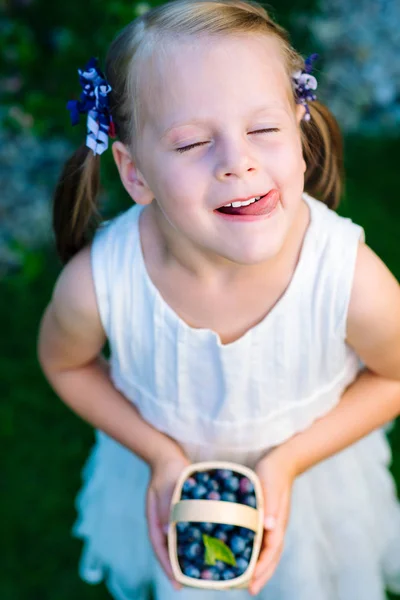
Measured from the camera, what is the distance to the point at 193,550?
1.55 m

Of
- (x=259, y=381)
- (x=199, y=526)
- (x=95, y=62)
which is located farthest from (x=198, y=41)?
(x=199, y=526)

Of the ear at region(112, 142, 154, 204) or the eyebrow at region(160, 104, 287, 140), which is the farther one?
the ear at region(112, 142, 154, 204)

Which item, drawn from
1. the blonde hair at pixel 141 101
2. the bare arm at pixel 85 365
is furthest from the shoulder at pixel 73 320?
the blonde hair at pixel 141 101

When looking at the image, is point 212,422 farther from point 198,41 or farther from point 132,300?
point 198,41

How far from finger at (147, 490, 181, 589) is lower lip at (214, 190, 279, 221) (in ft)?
2.35

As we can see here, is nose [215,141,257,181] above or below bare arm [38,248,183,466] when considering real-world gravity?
above

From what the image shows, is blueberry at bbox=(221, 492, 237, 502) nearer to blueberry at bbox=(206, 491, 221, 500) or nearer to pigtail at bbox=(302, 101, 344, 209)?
blueberry at bbox=(206, 491, 221, 500)

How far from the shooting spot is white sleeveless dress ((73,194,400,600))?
1.62 meters

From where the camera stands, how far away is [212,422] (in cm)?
175

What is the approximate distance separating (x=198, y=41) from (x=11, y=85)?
2.50m

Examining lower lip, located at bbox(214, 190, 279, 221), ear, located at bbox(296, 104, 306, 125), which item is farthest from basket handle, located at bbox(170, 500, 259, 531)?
ear, located at bbox(296, 104, 306, 125)

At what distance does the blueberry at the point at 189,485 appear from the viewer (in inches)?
62.7

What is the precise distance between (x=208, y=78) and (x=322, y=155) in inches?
19.8

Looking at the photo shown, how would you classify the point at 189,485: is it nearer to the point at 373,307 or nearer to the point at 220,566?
the point at 220,566
